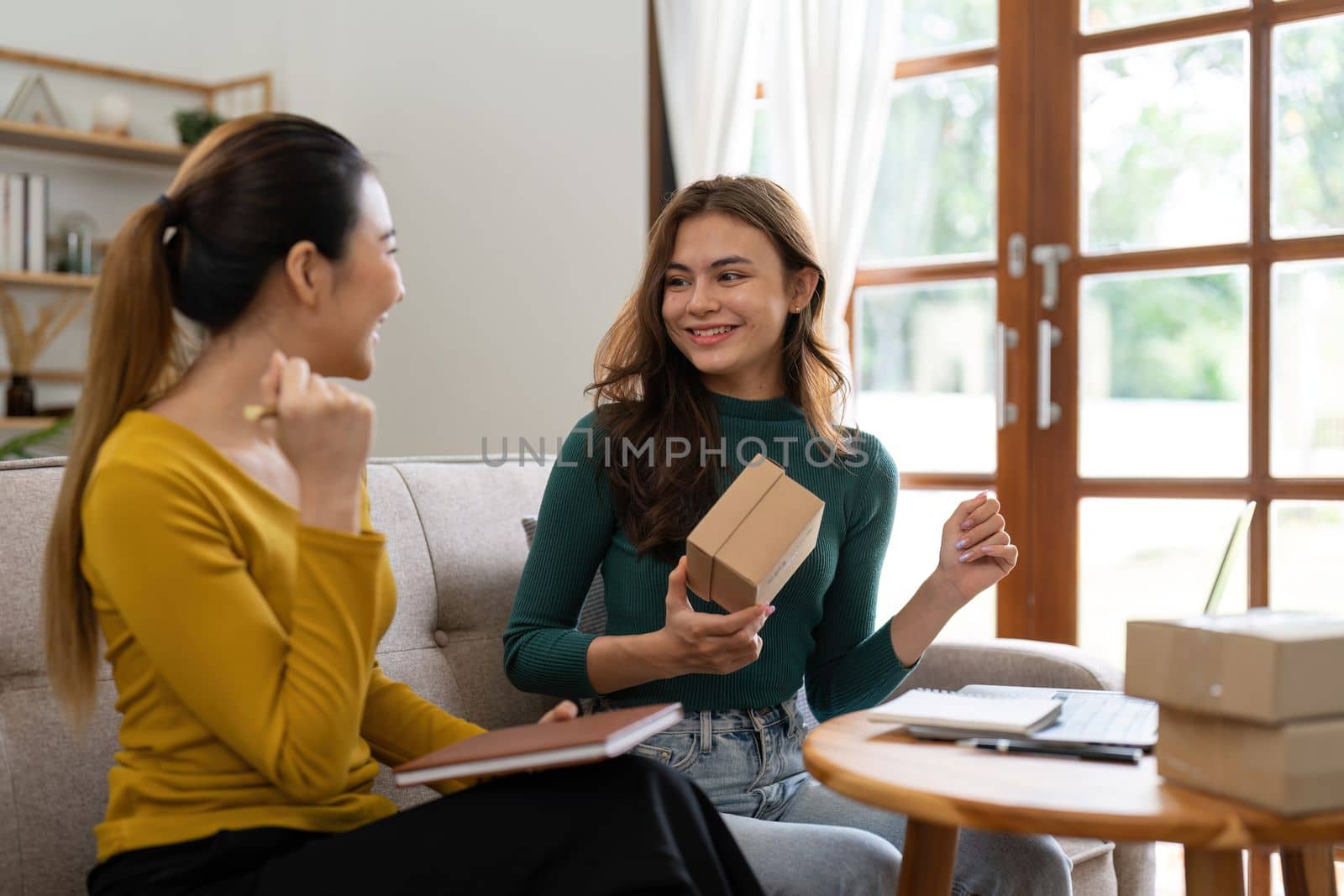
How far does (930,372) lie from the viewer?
124 inches

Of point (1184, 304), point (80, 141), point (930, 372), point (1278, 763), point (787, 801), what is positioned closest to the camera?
point (1278, 763)

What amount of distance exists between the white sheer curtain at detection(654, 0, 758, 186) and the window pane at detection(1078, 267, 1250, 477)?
3.12ft

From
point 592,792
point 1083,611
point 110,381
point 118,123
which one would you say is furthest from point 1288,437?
point 118,123

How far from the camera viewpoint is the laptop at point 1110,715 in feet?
3.82

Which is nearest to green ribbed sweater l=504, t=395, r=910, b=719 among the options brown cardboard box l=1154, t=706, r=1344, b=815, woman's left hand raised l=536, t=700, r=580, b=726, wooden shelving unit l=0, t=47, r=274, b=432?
woman's left hand raised l=536, t=700, r=580, b=726

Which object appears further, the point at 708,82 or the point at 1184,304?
the point at 708,82

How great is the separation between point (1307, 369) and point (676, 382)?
157 centimetres

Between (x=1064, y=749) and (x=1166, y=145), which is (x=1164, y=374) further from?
(x=1064, y=749)

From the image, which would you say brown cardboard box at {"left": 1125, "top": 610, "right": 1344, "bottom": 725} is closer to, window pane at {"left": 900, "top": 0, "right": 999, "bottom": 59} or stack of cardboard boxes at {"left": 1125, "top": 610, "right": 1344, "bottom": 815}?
stack of cardboard boxes at {"left": 1125, "top": 610, "right": 1344, "bottom": 815}

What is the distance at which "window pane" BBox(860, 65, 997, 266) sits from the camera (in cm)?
302

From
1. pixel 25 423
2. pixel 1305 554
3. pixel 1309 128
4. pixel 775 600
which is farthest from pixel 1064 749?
pixel 25 423

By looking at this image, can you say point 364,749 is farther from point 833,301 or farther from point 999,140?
point 999,140

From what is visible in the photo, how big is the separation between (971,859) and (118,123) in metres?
3.56

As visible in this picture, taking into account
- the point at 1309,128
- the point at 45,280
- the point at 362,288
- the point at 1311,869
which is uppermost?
the point at 1309,128
